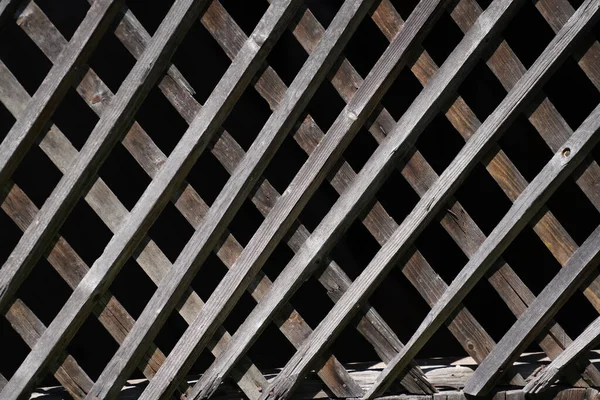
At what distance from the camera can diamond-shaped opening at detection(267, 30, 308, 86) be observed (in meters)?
2.31

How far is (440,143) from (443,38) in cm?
39

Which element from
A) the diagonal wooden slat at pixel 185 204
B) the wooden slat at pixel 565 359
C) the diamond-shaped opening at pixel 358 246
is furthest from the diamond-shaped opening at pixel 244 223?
the wooden slat at pixel 565 359

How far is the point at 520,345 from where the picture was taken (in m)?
1.82

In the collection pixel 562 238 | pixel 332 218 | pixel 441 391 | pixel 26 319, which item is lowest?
pixel 441 391

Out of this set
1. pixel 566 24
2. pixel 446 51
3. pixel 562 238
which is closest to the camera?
pixel 566 24

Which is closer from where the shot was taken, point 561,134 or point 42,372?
point 561,134

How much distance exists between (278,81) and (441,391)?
3.49 ft

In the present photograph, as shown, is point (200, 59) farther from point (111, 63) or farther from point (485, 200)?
point (485, 200)

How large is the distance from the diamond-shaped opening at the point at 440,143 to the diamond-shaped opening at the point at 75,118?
4.20ft

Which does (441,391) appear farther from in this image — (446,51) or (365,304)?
(446,51)

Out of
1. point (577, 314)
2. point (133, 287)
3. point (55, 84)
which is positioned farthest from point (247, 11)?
point (577, 314)

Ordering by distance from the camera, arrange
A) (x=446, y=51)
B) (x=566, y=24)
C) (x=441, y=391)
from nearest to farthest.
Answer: (x=566, y=24) → (x=441, y=391) → (x=446, y=51)

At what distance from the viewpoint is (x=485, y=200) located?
2426 mm

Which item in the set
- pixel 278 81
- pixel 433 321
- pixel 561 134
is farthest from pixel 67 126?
pixel 561 134
